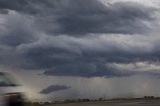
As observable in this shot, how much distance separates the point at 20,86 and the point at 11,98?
2.93 ft

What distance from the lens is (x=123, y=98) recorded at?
39.7 metres

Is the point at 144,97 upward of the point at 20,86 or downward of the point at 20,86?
upward

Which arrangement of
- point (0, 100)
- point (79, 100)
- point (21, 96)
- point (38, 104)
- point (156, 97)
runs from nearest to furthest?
point (0, 100), point (21, 96), point (38, 104), point (79, 100), point (156, 97)

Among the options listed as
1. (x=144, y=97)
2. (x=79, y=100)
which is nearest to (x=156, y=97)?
(x=144, y=97)

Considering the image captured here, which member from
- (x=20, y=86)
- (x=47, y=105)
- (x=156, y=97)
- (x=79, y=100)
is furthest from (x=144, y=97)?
(x=20, y=86)

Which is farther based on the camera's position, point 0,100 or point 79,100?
point 79,100

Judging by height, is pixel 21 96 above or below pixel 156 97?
below

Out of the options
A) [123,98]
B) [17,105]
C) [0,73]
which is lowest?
[17,105]

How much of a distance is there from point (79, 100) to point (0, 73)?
2371cm

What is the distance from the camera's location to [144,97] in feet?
134

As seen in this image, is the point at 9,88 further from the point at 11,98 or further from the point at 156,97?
the point at 156,97

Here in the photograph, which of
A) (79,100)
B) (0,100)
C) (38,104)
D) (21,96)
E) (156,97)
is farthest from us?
(156,97)

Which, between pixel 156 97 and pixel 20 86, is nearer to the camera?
pixel 20 86

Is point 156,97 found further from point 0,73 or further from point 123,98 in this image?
point 0,73
